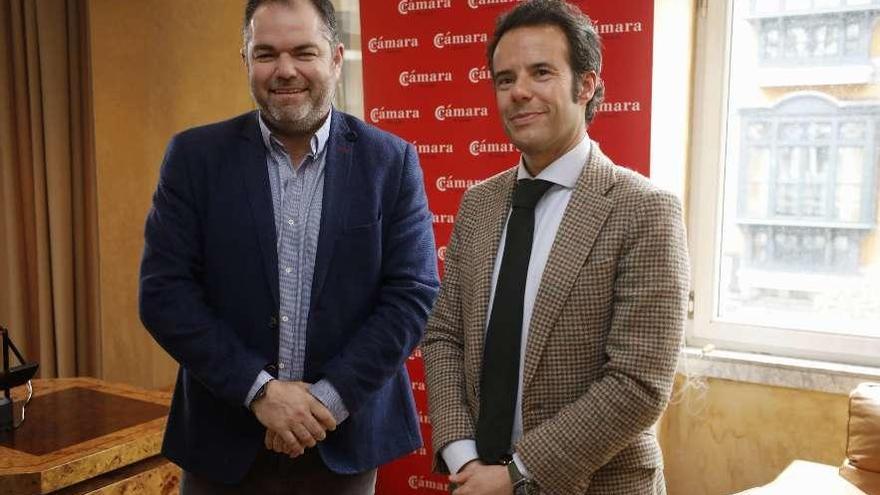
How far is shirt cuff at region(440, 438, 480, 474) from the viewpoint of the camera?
142 centimetres

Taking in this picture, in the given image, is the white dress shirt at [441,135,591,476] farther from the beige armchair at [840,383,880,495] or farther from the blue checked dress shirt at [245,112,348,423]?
the beige armchair at [840,383,880,495]

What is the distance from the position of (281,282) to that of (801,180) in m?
1.99

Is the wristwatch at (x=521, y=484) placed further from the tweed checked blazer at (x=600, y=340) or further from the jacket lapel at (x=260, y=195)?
the jacket lapel at (x=260, y=195)

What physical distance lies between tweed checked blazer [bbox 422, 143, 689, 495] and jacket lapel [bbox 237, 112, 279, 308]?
1.42 feet

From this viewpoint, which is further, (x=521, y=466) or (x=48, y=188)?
(x=48, y=188)

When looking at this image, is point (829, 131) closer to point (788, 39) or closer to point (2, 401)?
point (788, 39)

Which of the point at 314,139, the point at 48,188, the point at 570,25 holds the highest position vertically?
the point at 570,25

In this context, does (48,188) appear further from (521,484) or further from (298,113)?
(521,484)

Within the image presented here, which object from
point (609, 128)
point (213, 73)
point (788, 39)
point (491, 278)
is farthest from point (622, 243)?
point (213, 73)

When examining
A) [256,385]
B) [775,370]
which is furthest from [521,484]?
[775,370]

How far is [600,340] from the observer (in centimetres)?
135

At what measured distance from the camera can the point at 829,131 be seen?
2.71m

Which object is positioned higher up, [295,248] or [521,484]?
[295,248]

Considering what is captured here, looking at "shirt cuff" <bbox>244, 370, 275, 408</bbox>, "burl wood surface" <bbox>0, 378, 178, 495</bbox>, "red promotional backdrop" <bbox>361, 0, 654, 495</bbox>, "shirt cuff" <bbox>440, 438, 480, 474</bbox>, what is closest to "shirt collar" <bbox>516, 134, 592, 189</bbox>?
"shirt cuff" <bbox>440, 438, 480, 474</bbox>
